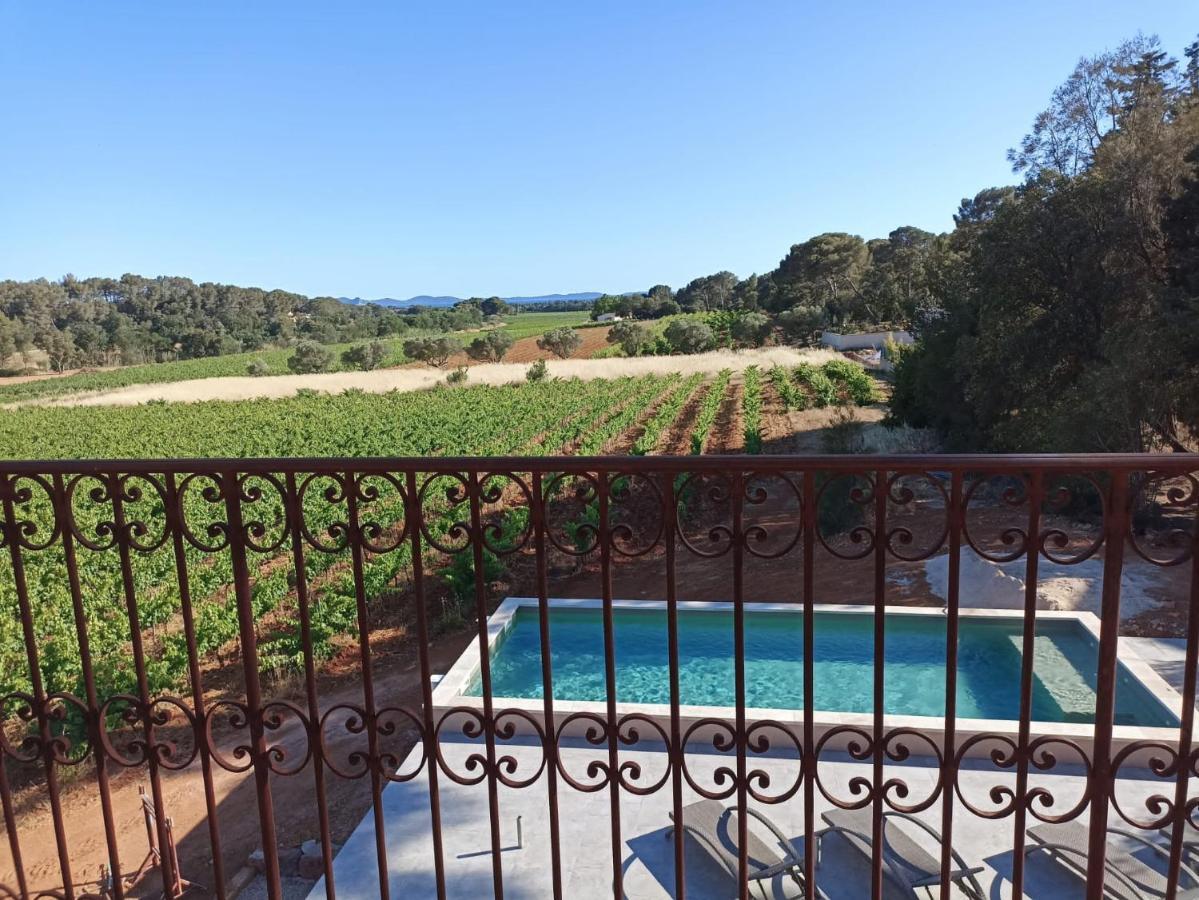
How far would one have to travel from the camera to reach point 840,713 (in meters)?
5.87

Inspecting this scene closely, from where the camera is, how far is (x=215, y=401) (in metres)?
35.8

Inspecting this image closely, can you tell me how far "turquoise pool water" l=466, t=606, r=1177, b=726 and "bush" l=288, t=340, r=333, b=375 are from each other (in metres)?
46.2

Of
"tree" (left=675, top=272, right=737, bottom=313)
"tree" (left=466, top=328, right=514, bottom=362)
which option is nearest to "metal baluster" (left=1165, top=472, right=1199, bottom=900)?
"tree" (left=466, top=328, right=514, bottom=362)

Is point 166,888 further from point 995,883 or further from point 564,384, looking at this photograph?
point 564,384

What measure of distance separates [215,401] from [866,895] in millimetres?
36726

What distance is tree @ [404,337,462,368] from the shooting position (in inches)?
1973

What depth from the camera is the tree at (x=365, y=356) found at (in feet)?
172

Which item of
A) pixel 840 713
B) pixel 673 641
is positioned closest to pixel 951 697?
pixel 673 641

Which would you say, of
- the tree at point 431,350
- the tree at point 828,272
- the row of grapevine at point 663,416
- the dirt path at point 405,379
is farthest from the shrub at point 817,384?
the tree at point 431,350

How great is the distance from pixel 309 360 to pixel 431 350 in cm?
788

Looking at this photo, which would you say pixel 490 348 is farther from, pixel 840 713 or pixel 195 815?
pixel 840 713

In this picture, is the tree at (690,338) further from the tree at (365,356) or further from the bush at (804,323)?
the tree at (365,356)

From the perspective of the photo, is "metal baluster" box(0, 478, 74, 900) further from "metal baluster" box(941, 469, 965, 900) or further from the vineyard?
"metal baluster" box(941, 469, 965, 900)

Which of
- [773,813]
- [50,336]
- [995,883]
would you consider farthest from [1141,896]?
[50,336]
